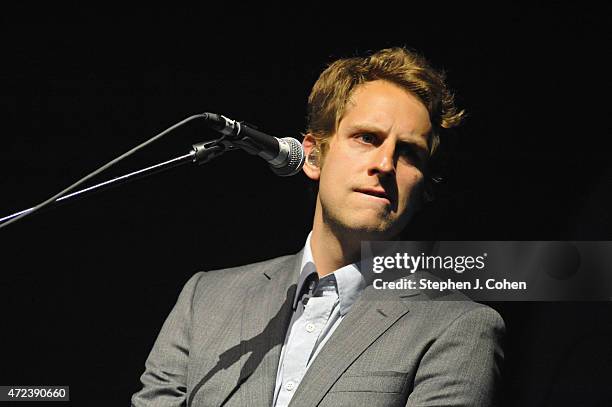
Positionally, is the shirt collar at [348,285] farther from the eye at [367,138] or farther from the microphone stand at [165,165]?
the microphone stand at [165,165]

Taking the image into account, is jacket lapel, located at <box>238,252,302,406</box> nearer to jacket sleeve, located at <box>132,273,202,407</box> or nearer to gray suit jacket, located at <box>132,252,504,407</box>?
gray suit jacket, located at <box>132,252,504,407</box>

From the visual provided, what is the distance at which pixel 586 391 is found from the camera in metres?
2.51

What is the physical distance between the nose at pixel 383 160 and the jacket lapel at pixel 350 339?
0.33 m

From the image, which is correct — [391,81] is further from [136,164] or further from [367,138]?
[136,164]

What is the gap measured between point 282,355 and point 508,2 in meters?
1.32

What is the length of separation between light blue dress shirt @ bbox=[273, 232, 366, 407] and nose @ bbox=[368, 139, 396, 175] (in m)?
0.28

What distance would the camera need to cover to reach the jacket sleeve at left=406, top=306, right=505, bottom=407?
2043 millimetres

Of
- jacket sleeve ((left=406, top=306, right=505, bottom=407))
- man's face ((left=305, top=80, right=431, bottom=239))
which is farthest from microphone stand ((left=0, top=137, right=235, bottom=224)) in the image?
jacket sleeve ((left=406, top=306, right=505, bottom=407))

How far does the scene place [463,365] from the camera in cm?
208

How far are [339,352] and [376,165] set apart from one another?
0.51 meters

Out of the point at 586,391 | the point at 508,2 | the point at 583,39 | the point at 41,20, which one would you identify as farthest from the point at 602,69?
the point at 41,20

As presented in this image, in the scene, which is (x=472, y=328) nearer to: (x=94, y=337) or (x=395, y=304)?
(x=395, y=304)

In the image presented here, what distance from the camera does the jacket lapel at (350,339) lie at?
2.11m

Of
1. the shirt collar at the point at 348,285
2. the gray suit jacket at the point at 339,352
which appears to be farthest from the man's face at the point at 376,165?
the gray suit jacket at the point at 339,352
